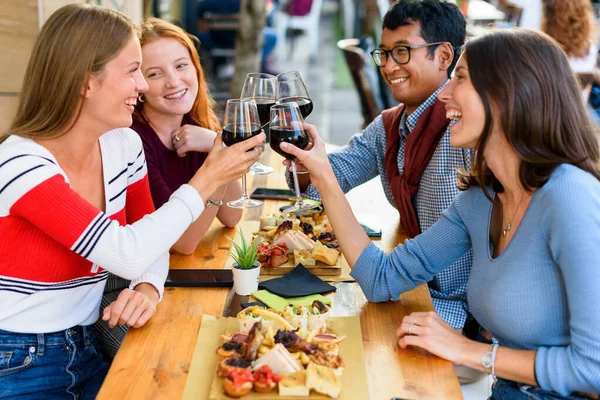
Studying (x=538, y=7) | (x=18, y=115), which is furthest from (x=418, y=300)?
(x=538, y=7)

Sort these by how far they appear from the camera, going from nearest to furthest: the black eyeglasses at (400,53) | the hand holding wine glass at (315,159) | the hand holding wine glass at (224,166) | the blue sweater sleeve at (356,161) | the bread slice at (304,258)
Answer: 1. the hand holding wine glass at (224,166)
2. the hand holding wine glass at (315,159)
3. the bread slice at (304,258)
4. the black eyeglasses at (400,53)
5. the blue sweater sleeve at (356,161)

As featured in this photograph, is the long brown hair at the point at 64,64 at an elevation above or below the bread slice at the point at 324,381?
above

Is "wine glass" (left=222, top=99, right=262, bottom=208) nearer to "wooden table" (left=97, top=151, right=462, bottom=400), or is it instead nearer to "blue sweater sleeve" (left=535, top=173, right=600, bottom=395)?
"wooden table" (left=97, top=151, right=462, bottom=400)

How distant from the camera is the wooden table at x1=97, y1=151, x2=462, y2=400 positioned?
1.58 metres

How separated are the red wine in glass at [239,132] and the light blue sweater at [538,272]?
461 mm

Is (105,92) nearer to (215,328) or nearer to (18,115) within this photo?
(18,115)

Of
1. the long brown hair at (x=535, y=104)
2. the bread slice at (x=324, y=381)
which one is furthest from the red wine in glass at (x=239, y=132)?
the bread slice at (x=324, y=381)

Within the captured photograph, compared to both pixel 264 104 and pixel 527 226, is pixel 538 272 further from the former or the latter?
pixel 264 104

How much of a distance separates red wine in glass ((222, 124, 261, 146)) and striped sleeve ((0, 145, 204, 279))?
27 centimetres

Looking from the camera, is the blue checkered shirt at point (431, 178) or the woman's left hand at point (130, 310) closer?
the woman's left hand at point (130, 310)

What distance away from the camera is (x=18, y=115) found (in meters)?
1.98

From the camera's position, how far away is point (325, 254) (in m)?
2.21

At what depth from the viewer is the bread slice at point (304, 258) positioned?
222 cm

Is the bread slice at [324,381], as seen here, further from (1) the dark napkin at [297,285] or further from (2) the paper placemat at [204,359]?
(1) the dark napkin at [297,285]
